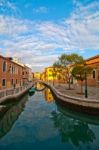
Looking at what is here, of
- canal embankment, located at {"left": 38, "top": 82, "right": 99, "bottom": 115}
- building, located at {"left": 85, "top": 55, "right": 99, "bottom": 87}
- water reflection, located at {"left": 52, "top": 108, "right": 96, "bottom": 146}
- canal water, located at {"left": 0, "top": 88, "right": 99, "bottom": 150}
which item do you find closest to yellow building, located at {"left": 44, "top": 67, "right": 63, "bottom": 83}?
building, located at {"left": 85, "top": 55, "right": 99, "bottom": 87}

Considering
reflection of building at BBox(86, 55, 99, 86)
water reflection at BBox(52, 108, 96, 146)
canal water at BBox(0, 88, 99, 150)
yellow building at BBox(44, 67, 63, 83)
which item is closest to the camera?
canal water at BBox(0, 88, 99, 150)

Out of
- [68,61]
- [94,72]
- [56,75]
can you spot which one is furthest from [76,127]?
[56,75]

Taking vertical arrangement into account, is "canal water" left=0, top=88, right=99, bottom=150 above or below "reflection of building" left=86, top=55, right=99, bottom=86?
below

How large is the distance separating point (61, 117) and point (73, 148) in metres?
9.36

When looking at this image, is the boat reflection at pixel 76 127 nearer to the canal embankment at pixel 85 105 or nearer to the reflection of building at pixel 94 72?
the canal embankment at pixel 85 105

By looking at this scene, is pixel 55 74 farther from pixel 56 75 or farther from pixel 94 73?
pixel 94 73

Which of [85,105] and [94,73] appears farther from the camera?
[94,73]

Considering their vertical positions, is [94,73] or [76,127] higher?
[94,73]

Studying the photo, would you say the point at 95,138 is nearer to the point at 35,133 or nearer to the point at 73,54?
the point at 35,133

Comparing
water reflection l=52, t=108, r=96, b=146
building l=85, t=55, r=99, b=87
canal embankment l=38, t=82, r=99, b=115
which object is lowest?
water reflection l=52, t=108, r=96, b=146

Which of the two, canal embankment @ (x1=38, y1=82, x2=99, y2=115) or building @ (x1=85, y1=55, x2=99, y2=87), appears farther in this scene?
building @ (x1=85, y1=55, x2=99, y2=87)

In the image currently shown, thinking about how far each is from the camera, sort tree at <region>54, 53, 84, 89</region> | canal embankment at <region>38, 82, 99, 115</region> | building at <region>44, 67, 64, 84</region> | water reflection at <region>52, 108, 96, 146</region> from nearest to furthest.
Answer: water reflection at <region>52, 108, 96, 146</region>, canal embankment at <region>38, 82, 99, 115</region>, tree at <region>54, 53, 84, 89</region>, building at <region>44, 67, 64, 84</region>

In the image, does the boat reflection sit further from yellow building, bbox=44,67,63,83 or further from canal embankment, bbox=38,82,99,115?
yellow building, bbox=44,67,63,83

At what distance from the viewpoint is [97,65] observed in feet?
150
